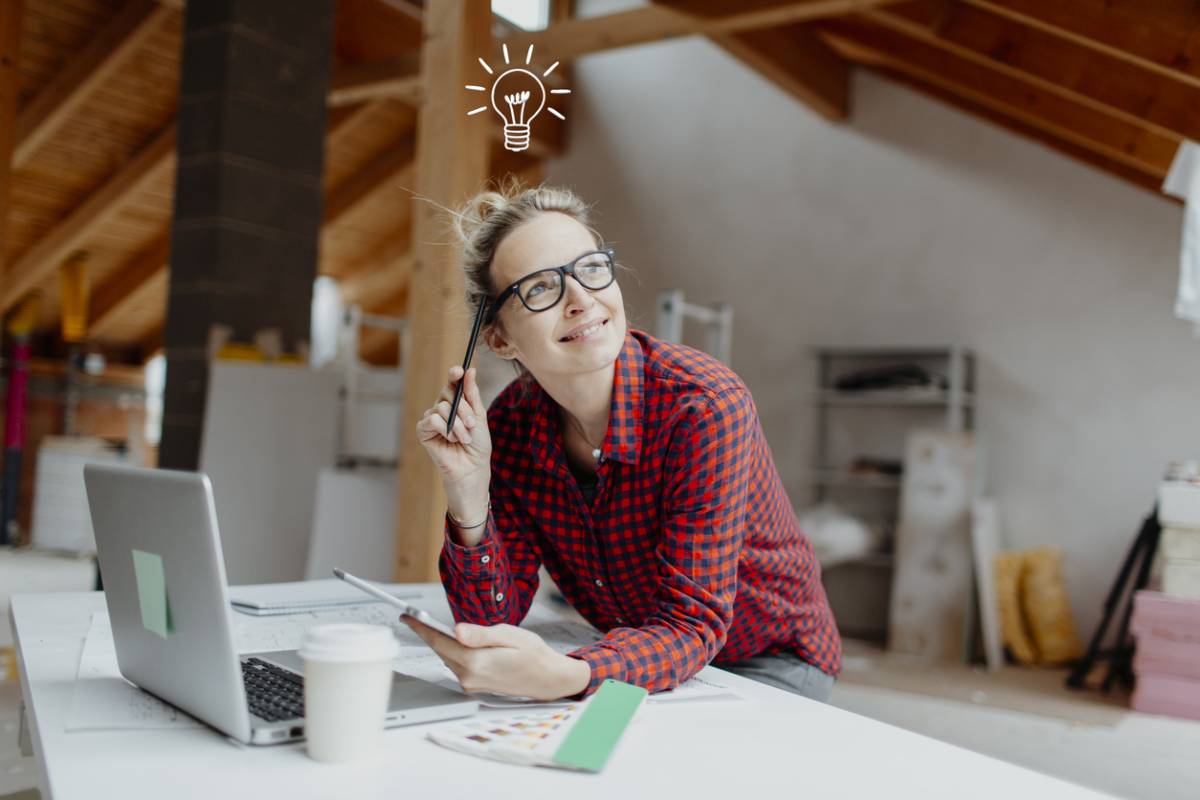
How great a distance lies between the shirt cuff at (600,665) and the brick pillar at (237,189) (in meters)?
3.11

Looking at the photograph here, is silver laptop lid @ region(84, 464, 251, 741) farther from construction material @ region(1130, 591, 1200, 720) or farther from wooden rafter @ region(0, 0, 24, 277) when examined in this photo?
wooden rafter @ region(0, 0, 24, 277)

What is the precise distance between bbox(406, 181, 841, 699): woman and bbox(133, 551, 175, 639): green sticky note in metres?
0.42

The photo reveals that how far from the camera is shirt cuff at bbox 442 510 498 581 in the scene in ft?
4.57

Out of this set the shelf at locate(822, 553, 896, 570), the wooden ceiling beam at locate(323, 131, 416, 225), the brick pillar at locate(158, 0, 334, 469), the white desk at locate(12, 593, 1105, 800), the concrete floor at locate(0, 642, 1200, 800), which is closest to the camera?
the white desk at locate(12, 593, 1105, 800)

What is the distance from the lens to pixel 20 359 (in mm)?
7418

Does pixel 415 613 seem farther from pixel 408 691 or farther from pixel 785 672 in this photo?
pixel 785 672

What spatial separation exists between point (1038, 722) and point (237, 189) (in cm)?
358

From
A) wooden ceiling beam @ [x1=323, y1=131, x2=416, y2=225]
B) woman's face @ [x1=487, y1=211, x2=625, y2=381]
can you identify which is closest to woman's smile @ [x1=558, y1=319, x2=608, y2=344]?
woman's face @ [x1=487, y1=211, x2=625, y2=381]

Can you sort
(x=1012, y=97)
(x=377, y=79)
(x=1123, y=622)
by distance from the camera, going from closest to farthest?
(x=1123, y=622), (x=1012, y=97), (x=377, y=79)

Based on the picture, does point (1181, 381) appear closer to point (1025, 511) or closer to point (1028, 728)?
point (1025, 511)

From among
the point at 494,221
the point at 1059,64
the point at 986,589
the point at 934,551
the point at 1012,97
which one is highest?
the point at 1012,97

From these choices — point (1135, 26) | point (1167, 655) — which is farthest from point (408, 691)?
point (1167, 655)

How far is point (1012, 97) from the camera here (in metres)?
4.67

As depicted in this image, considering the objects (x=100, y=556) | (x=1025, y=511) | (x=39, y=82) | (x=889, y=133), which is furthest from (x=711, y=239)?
(x=100, y=556)
